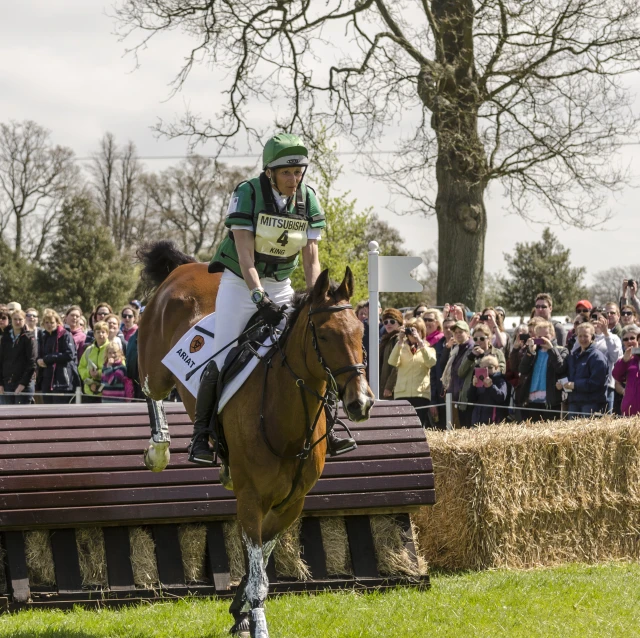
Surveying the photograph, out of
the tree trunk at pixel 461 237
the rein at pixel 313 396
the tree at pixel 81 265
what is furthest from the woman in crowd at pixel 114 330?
the tree at pixel 81 265

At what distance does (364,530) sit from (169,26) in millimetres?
14028

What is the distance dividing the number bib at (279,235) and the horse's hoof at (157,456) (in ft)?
5.73

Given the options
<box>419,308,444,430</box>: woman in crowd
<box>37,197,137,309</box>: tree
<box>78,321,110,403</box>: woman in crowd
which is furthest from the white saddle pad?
<box>37,197,137,309</box>: tree

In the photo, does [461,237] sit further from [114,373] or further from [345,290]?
[345,290]

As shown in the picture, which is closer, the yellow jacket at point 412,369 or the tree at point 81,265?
the yellow jacket at point 412,369

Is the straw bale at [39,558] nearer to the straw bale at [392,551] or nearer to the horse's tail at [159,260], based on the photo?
the horse's tail at [159,260]

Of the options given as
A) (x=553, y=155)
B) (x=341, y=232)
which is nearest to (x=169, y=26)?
(x=553, y=155)

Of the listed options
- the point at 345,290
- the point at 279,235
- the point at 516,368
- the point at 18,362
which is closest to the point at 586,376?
the point at 516,368

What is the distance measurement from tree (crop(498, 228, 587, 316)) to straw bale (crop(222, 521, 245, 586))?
47327 mm

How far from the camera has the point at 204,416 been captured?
6152mm

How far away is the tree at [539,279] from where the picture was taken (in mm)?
53812

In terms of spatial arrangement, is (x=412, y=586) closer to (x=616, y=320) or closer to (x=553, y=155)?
(x=616, y=320)

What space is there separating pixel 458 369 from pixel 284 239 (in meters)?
5.61

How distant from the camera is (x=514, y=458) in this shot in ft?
27.8
